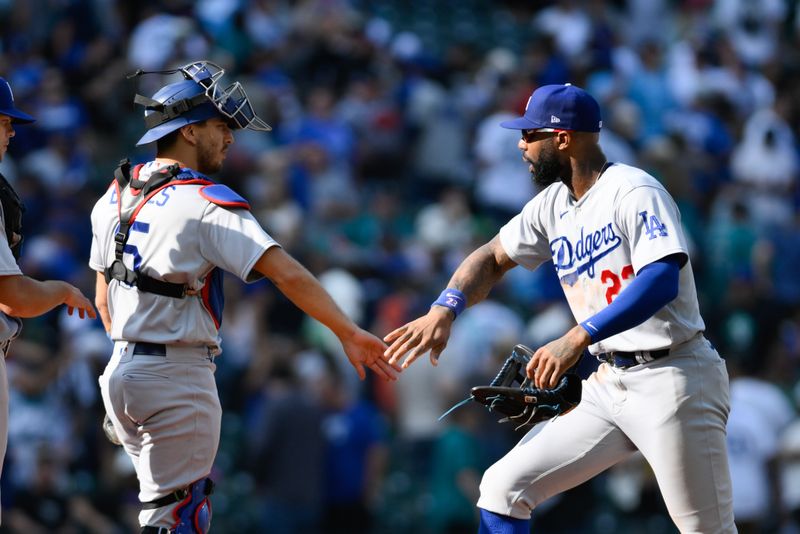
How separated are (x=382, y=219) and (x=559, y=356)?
8.01 m

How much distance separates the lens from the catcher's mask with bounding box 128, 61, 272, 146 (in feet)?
18.3

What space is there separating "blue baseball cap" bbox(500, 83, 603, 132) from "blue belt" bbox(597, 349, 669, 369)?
1.02 metres

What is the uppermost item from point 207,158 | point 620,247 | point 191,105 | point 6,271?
point 191,105

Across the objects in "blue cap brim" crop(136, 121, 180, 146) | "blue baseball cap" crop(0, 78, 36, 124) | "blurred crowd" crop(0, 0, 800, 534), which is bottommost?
"blurred crowd" crop(0, 0, 800, 534)

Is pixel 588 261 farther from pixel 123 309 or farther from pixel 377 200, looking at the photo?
pixel 377 200

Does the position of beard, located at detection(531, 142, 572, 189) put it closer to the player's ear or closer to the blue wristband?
the player's ear

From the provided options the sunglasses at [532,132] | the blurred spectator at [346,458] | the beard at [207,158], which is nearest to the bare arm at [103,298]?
the beard at [207,158]

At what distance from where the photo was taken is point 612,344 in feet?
18.4

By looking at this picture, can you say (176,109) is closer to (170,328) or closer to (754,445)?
(170,328)

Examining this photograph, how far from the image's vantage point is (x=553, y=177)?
19.1 feet

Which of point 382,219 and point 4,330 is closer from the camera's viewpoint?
point 4,330

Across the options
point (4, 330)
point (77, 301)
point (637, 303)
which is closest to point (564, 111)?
point (637, 303)

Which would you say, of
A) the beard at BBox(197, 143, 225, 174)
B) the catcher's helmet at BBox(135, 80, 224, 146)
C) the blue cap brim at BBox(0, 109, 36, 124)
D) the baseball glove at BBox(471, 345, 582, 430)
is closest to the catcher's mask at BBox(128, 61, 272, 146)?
the catcher's helmet at BBox(135, 80, 224, 146)

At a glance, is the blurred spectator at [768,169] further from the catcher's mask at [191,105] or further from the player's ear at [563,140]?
the catcher's mask at [191,105]
